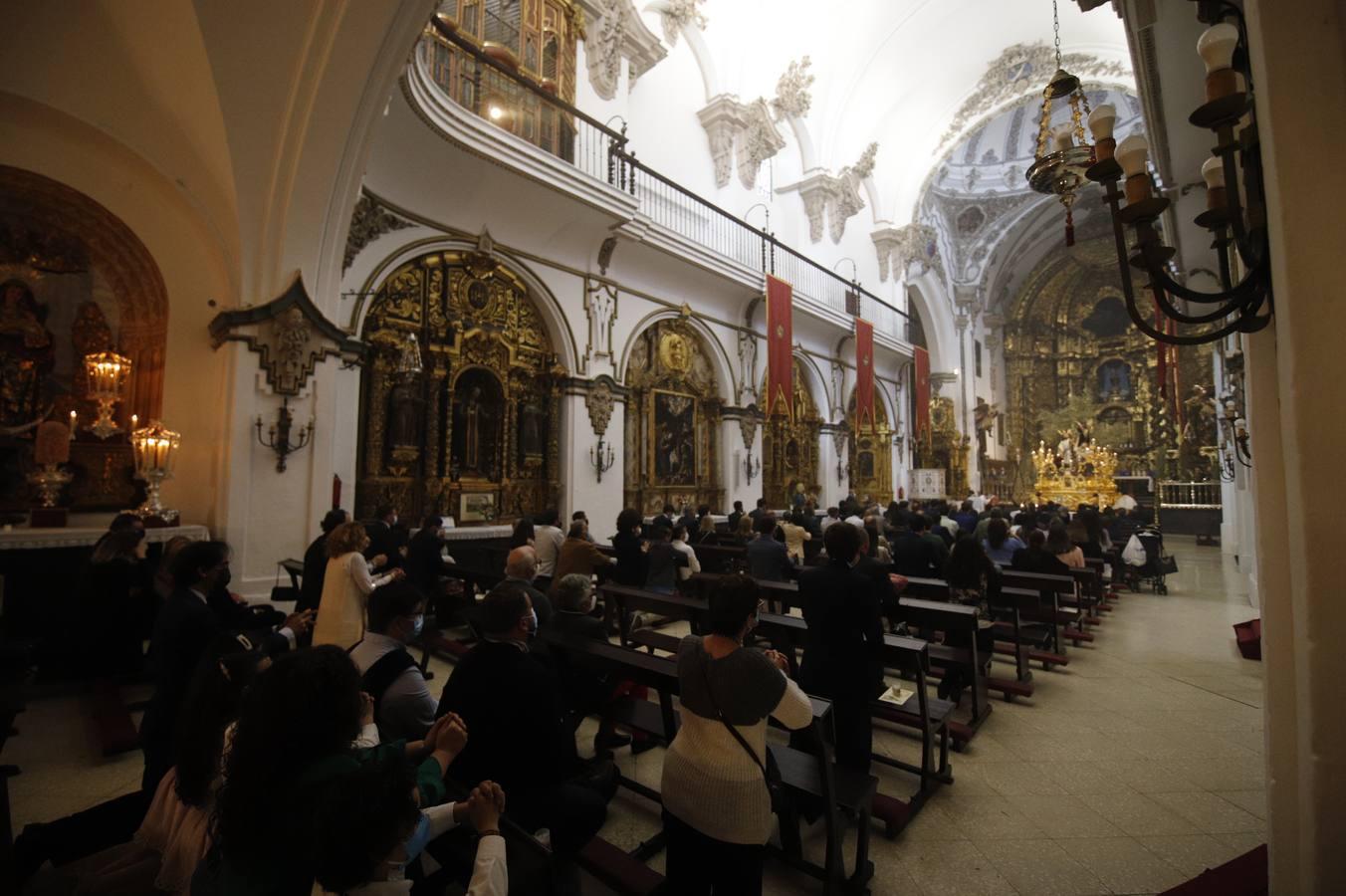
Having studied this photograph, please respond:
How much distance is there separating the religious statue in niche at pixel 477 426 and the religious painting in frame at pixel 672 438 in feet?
10.6

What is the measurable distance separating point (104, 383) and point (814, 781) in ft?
23.7

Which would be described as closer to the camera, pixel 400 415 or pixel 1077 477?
pixel 400 415

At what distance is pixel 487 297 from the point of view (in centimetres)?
898

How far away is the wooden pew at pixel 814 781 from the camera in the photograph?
2.19 m

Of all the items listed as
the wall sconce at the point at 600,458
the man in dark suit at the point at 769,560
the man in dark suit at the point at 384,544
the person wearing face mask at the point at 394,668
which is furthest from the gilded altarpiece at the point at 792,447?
the person wearing face mask at the point at 394,668

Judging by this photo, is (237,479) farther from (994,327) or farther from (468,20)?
(994,327)

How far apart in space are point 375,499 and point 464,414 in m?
1.77

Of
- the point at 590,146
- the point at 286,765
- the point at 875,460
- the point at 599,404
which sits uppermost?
the point at 590,146

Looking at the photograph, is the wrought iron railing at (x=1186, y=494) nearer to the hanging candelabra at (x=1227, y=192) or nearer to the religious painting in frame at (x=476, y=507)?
the religious painting in frame at (x=476, y=507)

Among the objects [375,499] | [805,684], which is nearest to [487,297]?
[375,499]

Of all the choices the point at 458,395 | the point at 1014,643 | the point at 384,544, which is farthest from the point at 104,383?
the point at 1014,643

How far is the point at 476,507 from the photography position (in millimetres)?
8703

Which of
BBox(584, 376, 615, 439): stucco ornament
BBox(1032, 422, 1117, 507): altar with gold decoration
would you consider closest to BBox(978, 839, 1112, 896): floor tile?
BBox(584, 376, 615, 439): stucco ornament

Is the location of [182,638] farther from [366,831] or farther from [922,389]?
[922,389]
